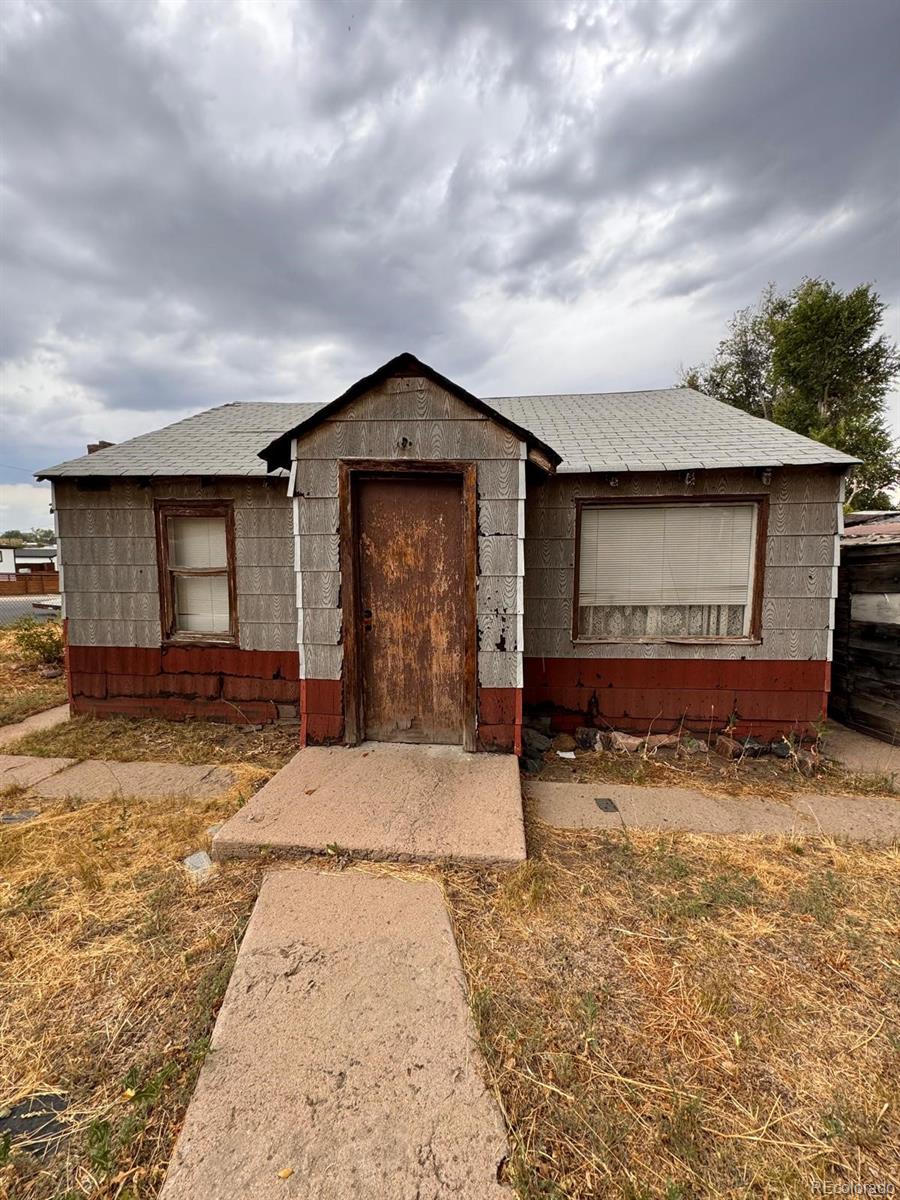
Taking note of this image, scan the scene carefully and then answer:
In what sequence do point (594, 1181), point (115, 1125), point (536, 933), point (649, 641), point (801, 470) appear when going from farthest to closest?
point (649, 641) → point (801, 470) → point (536, 933) → point (115, 1125) → point (594, 1181)

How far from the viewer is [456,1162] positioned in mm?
1477

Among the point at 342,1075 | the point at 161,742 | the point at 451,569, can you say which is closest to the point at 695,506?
the point at 451,569

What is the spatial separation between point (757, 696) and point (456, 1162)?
186 inches

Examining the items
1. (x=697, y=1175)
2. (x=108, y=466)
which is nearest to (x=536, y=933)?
(x=697, y=1175)

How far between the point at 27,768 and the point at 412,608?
3.61 meters

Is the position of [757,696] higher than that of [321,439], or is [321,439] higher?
[321,439]

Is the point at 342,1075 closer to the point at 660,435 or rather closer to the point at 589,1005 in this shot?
the point at 589,1005

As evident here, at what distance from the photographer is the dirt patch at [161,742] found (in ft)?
15.9

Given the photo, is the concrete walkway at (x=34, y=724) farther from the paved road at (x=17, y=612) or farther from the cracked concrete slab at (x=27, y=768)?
the paved road at (x=17, y=612)

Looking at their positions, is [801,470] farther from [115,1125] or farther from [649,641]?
[115,1125]

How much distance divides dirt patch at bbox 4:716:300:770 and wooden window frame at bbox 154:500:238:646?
92cm

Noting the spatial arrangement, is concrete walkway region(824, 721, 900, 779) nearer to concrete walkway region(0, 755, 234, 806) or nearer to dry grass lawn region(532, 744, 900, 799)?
dry grass lawn region(532, 744, 900, 799)

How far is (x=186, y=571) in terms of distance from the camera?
5.62 m

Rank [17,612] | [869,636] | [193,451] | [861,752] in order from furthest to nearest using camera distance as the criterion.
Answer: [17,612] < [193,451] < [869,636] < [861,752]
